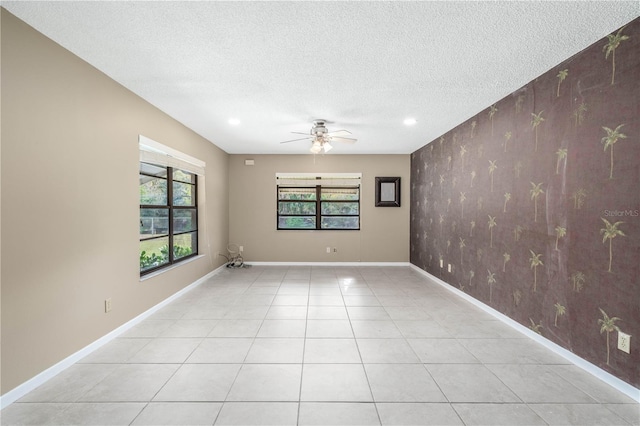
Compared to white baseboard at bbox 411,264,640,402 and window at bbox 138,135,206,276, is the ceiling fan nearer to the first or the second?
window at bbox 138,135,206,276

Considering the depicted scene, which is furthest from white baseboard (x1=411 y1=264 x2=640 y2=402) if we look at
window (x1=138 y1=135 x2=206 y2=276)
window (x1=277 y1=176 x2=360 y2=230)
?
window (x1=138 y1=135 x2=206 y2=276)

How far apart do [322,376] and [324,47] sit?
250 centimetres

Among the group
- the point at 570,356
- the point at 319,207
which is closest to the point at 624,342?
the point at 570,356

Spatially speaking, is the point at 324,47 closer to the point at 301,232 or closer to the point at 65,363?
the point at 65,363

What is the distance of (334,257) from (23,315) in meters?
4.96

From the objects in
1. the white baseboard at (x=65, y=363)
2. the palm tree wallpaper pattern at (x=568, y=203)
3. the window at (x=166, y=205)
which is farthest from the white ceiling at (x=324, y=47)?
the white baseboard at (x=65, y=363)

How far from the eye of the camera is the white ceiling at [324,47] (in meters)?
1.75

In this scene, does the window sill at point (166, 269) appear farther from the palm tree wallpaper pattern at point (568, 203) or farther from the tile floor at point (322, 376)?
the palm tree wallpaper pattern at point (568, 203)

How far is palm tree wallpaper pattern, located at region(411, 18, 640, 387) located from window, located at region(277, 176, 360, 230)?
285 cm

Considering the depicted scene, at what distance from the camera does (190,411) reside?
5.66 ft

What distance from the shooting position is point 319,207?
628 centimetres

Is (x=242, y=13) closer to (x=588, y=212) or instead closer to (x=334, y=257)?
(x=588, y=212)

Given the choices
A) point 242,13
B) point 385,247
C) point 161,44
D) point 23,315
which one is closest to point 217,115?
point 161,44

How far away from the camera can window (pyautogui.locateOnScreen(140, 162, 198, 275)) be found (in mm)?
3496
